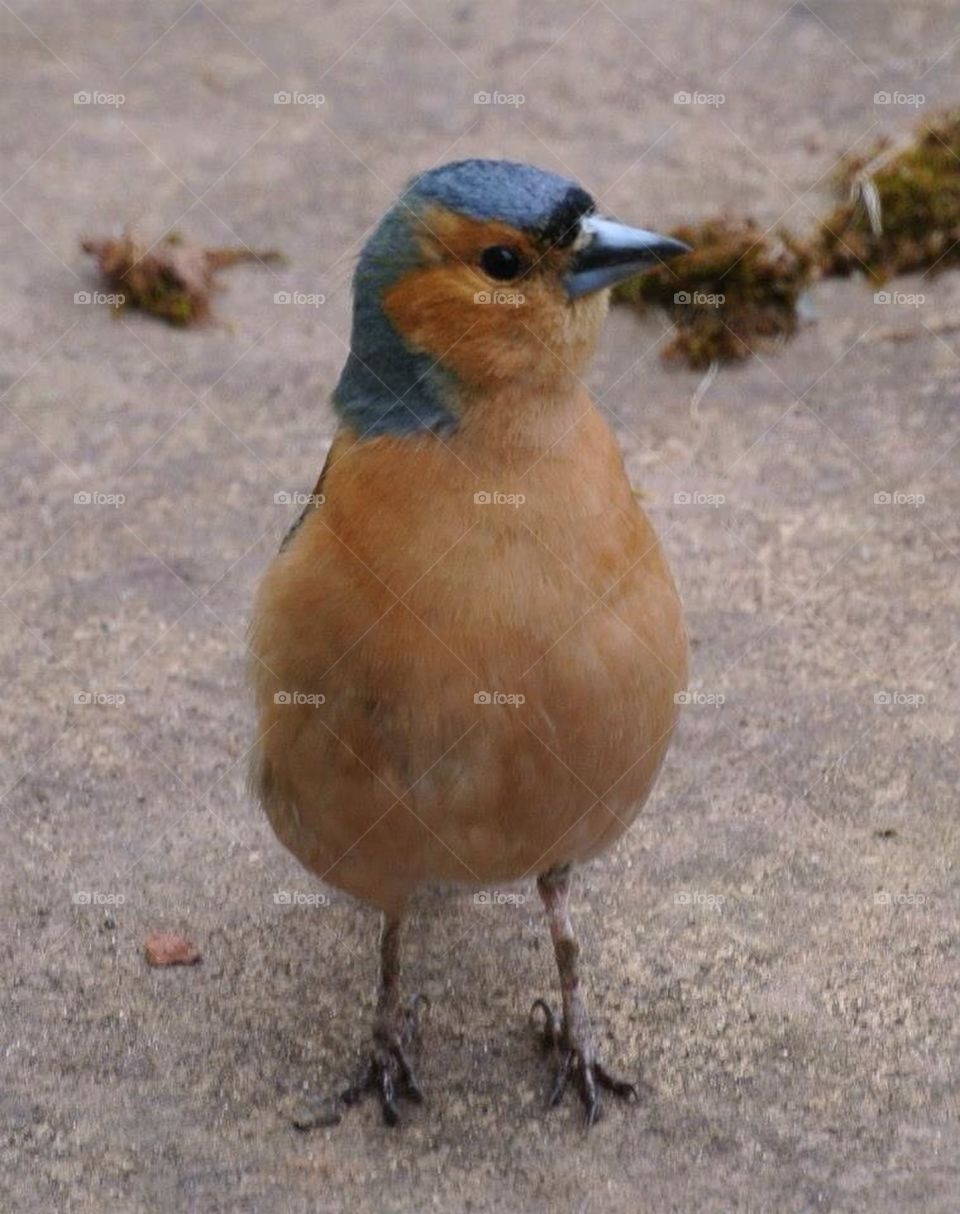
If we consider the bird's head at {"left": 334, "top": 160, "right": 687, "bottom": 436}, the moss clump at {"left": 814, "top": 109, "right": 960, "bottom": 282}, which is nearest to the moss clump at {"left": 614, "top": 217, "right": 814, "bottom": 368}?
the moss clump at {"left": 814, "top": 109, "right": 960, "bottom": 282}

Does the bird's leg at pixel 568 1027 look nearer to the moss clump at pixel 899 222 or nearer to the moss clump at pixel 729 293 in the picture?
the moss clump at pixel 729 293

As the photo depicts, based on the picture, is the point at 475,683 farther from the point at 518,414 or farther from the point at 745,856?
the point at 745,856

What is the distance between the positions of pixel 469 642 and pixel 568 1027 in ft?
4.75

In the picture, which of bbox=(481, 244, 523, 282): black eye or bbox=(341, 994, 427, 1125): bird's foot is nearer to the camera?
bbox=(481, 244, 523, 282): black eye

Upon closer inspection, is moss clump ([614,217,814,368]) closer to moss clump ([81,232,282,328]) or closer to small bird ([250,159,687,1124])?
moss clump ([81,232,282,328])

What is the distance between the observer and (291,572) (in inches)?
194

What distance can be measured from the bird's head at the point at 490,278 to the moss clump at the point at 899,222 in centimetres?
473

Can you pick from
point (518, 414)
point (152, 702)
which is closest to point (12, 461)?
point (152, 702)

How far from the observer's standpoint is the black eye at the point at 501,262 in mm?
4648

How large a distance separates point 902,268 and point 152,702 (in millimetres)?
4524

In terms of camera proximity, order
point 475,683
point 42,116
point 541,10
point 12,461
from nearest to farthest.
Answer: point 475,683, point 12,461, point 42,116, point 541,10

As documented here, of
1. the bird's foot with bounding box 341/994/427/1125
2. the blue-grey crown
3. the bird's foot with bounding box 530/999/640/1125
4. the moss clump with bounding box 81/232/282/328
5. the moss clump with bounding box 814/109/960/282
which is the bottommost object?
the moss clump with bounding box 81/232/282/328

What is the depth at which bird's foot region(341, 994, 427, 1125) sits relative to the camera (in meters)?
5.39

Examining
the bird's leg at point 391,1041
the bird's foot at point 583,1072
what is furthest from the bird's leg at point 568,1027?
the bird's leg at point 391,1041
